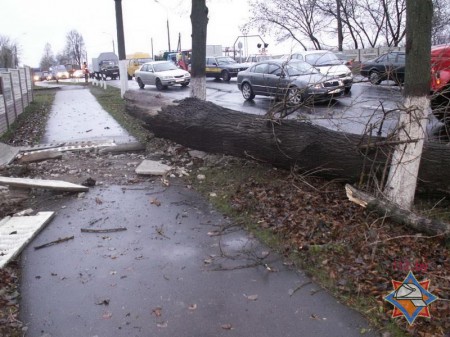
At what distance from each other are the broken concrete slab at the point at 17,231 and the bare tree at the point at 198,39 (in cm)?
641

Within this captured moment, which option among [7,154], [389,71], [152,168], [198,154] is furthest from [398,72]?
[7,154]

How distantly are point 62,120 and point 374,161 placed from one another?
12.3 meters

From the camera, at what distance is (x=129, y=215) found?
5660 mm

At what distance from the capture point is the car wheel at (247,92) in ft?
59.2

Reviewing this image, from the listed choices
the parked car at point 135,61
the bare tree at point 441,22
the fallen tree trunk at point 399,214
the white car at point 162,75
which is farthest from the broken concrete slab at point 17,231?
the parked car at point 135,61

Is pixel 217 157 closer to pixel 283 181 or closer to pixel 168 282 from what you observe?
pixel 283 181

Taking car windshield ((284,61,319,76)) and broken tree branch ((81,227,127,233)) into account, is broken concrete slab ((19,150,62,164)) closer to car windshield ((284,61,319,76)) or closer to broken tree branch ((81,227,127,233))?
broken tree branch ((81,227,127,233))

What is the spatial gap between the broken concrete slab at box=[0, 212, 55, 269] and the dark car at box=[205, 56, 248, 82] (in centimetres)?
2378

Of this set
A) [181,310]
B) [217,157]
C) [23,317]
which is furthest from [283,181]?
[23,317]

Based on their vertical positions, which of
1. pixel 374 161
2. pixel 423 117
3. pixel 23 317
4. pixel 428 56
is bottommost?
pixel 23 317

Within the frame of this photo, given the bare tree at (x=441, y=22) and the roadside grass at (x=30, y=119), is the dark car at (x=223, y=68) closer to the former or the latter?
the roadside grass at (x=30, y=119)

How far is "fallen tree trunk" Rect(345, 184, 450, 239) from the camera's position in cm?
430

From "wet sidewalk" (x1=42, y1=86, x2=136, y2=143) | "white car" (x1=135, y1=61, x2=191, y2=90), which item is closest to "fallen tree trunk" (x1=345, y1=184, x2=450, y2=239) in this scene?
"wet sidewalk" (x1=42, y1=86, x2=136, y2=143)

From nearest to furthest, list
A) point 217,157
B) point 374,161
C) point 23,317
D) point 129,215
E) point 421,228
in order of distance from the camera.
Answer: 1. point 23,317
2. point 421,228
3. point 374,161
4. point 129,215
5. point 217,157
